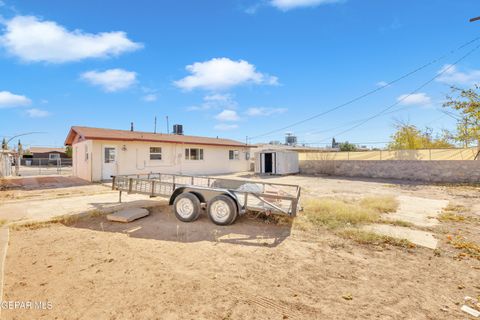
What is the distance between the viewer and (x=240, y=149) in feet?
78.9

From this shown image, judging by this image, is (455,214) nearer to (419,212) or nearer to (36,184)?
(419,212)

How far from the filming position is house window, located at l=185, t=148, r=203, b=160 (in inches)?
748

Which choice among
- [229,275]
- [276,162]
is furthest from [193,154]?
[229,275]

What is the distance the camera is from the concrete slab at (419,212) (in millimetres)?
6464

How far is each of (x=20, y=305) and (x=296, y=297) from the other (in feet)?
10.4

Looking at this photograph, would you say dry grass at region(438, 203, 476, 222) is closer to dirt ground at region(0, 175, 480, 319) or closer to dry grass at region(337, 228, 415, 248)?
dirt ground at region(0, 175, 480, 319)

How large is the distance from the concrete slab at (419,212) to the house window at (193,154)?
47.9 ft

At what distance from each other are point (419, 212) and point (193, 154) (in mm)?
15499

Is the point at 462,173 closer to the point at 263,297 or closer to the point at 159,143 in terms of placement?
the point at 263,297

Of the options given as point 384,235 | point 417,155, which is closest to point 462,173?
point 417,155

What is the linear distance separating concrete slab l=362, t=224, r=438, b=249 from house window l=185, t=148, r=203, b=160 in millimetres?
15282

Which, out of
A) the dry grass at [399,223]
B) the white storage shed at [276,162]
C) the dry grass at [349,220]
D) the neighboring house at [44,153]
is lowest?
the dry grass at [399,223]

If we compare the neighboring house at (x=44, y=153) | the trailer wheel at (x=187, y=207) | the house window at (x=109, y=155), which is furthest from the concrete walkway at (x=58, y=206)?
the neighboring house at (x=44, y=153)

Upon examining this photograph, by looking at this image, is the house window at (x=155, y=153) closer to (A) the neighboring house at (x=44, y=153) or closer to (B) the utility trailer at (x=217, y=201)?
(B) the utility trailer at (x=217, y=201)
